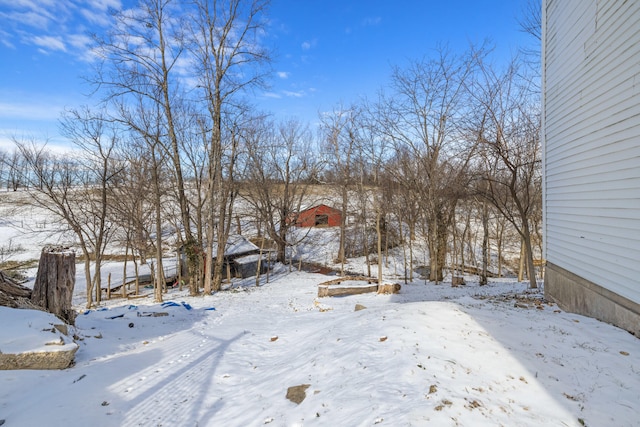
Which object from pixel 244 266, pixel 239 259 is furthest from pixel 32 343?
pixel 239 259

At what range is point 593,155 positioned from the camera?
539cm

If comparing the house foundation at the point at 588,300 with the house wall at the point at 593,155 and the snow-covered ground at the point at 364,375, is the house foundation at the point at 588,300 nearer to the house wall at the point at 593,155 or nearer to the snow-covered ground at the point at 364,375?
the house wall at the point at 593,155

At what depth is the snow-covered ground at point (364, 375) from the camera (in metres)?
3.02

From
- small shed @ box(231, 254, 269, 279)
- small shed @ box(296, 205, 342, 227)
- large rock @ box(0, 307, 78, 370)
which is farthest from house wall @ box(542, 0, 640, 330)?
small shed @ box(296, 205, 342, 227)

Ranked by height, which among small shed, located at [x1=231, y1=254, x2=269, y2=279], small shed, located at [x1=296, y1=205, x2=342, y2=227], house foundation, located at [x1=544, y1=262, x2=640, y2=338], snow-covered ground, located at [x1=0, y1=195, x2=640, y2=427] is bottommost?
small shed, located at [x1=231, y1=254, x2=269, y2=279]

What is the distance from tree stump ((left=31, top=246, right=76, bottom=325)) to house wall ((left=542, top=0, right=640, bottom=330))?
28.2ft

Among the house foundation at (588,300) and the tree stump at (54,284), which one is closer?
the house foundation at (588,300)

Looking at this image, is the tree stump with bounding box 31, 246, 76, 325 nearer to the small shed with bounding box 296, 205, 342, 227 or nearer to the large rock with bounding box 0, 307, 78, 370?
the large rock with bounding box 0, 307, 78, 370

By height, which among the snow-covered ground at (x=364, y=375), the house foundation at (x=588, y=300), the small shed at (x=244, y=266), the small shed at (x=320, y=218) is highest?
the small shed at (x=320, y=218)

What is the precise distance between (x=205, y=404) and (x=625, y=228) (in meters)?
5.69

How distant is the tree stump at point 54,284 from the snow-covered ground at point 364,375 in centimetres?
60

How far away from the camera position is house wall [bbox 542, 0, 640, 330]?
4.38m

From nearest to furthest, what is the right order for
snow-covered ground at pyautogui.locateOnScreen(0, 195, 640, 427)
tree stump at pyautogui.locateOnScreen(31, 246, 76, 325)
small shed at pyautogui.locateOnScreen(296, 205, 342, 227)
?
1. snow-covered ground at pyautogui.locateOnScreen(0, 195, 640, 427)
2. tree stump at pyautogui.locateOnScreen(31, 246, 76, 325)
3. small shed at pyautogui.locateOnScreen(296, 205, 342, 227)

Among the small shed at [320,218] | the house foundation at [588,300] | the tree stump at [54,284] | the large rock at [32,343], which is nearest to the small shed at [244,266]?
the small shed at [320,218]
